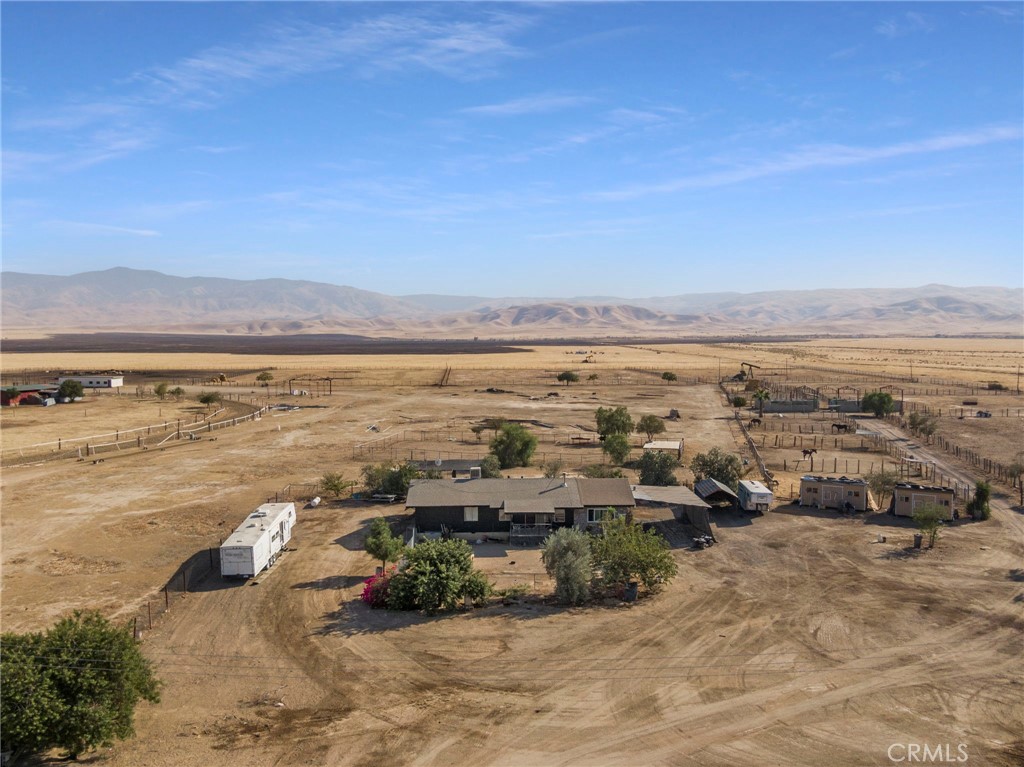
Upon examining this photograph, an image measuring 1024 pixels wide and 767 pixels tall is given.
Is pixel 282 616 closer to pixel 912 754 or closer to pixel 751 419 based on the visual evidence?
pixel 912 754

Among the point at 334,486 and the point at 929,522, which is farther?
the point at 334,486

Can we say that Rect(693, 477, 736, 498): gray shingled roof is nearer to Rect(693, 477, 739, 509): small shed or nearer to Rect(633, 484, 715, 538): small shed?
Rect(693, 477, 739, 509): small shed

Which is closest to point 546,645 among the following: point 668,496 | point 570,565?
point 570,565

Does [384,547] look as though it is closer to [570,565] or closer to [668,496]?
[570,565]

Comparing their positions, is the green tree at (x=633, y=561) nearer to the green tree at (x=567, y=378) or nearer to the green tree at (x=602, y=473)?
the green tree at (x=602, y=473)

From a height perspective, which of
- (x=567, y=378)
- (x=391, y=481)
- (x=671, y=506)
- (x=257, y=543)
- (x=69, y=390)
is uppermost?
(x=69, y=390)

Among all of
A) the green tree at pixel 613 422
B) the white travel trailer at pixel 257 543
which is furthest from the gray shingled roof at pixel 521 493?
the green tree at pixel 613 422
